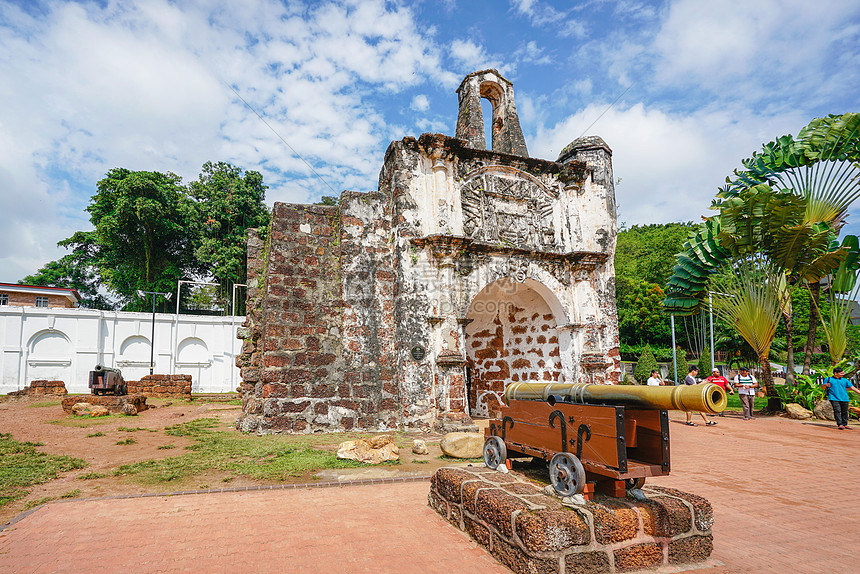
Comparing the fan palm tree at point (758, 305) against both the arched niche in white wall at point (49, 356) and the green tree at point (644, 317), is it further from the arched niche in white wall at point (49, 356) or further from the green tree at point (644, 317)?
the arched niche in white wall at point (49, 356)

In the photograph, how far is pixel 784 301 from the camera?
14180 mm

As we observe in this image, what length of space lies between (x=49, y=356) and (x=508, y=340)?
23479 mm

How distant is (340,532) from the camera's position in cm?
419

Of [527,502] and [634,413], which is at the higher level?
[634,413]

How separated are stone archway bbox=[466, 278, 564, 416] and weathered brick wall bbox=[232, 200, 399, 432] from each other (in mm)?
3150

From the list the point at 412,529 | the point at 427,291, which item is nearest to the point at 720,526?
the point at 412,529

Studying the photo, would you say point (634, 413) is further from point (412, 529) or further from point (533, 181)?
point (533, 181)

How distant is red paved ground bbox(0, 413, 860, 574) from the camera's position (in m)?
3.55

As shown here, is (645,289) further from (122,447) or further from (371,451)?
(122,447)

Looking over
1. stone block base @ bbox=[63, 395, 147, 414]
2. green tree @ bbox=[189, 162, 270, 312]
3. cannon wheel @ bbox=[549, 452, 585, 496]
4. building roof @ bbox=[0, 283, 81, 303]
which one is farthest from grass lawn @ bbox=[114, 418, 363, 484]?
building roof @ bbox=[0, 283, 81, 303]

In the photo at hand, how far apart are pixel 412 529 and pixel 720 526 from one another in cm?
289

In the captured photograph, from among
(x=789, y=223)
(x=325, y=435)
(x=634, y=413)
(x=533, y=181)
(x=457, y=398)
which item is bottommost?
(x=325, y=435)

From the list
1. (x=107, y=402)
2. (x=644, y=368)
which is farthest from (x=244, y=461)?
(x=644, y=368)

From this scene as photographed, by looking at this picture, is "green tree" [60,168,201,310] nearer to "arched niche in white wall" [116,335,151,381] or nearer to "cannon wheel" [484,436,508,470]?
"arched niche in white wall" [116,335,151,381]
